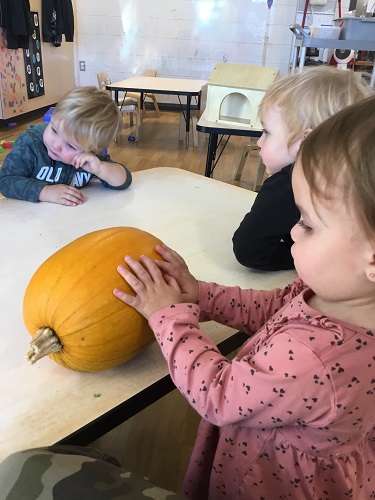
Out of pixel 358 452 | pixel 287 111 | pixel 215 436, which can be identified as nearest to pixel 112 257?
pixel 215 436

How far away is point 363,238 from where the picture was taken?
1.59ft

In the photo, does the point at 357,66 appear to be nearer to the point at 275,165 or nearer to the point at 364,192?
the point at 275,165

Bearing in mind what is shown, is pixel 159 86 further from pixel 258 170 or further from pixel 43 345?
pixel 43 345

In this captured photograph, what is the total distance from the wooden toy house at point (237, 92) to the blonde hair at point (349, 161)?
6.59 ft

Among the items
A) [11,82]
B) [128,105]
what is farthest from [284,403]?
[11,82]

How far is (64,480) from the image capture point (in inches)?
18.0

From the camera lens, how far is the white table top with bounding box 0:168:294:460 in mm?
566

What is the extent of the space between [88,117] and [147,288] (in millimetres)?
845

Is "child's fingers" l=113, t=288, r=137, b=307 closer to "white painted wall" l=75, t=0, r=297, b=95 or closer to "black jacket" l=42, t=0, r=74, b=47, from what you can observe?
"black jacket" l=42, t=0, r=74, b=47

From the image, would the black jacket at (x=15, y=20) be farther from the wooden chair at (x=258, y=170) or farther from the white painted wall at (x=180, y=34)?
the wooden chair at (x=258, y=170)

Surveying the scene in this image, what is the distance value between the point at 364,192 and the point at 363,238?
5cm

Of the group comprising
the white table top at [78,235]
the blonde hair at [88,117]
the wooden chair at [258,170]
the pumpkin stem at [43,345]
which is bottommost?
the wooden chair at [258,170]

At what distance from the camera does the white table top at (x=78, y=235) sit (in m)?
0.57

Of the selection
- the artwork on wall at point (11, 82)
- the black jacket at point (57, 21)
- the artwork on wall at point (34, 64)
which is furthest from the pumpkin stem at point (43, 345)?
the black jacket at point (57, 21)
